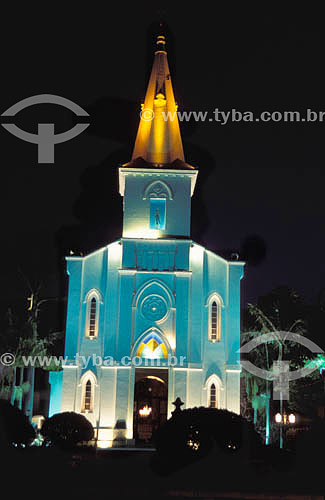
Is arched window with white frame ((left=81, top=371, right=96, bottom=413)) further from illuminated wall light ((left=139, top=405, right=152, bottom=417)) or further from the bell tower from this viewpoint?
the bell tower

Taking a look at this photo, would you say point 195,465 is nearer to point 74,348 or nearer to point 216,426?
point 216,426

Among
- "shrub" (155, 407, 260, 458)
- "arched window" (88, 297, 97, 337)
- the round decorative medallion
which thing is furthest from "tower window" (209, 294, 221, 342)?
"shrub" (155, 407, 260, 458)

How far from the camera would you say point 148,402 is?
115ft

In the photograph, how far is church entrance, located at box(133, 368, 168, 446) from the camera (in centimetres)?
3444

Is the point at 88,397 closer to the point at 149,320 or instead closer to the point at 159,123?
the point at 149,320

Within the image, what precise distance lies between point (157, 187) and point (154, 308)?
6838 mm

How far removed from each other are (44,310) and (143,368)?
1331 centimetres

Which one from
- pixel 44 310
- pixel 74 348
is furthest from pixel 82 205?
pixel 74 348

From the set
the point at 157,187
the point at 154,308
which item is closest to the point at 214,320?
the point at 154,308

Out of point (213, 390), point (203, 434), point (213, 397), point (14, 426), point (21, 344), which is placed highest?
point (21, 344)

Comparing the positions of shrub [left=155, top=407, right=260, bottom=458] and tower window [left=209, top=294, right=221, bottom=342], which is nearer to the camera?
shrub [left=155, top=407, right=260, bottom=458]

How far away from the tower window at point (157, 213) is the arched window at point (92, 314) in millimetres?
4905

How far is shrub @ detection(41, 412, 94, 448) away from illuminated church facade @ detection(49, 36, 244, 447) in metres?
3.72

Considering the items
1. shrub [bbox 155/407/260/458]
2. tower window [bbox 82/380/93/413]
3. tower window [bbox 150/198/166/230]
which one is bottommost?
shrub [bbox 155/407/260/458]
